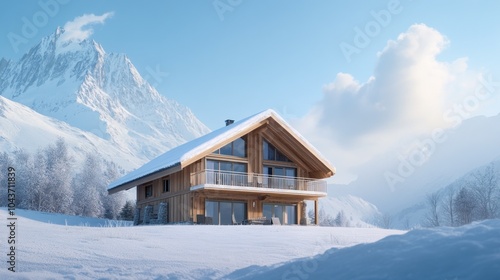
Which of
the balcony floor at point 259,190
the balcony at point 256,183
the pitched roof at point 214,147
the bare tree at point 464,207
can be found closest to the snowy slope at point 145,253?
the pitched roof at point 214,147

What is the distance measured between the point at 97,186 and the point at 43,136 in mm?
92085

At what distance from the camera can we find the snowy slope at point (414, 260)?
18.3ft

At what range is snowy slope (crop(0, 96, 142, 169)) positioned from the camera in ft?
455

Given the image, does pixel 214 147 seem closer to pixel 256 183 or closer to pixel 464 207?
pixel 256 183

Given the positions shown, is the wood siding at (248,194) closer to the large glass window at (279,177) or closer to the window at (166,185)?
the window at (166,185)

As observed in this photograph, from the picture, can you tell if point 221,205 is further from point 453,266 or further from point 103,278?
point 453,266

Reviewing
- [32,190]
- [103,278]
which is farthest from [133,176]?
[32,190]

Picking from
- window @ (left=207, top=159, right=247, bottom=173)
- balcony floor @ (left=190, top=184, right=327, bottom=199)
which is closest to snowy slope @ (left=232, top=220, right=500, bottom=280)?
balcony floor @ (left=190, top=184, right=327, bottom=199)

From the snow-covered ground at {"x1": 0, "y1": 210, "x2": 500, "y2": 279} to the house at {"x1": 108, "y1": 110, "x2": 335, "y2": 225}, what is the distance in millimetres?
13147

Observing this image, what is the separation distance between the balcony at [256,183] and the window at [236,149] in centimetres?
119

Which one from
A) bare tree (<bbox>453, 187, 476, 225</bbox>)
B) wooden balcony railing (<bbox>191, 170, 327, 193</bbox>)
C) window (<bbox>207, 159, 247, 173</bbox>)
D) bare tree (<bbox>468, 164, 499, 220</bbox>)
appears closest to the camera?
wooden balcony railing (<bbox>191, 170, 327, 193</bbox>)

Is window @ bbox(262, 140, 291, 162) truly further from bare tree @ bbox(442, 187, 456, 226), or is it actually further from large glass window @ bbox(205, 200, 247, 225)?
bare tree @ bbox(442, 187, 456, 226)

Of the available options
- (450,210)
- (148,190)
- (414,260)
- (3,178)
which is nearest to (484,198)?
(450,210)

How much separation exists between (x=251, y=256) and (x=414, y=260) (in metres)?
4.04
